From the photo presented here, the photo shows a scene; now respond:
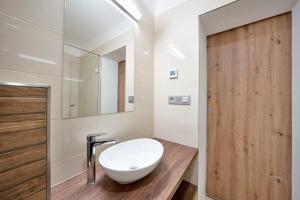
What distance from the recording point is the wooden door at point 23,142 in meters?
0.37

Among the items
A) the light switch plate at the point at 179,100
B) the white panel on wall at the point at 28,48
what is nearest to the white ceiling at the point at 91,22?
the white panel on wall at the point at 28,48

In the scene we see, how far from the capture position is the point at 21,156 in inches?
15.6

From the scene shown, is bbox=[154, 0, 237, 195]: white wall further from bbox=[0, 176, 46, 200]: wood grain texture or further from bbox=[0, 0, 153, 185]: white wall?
bbox=[0, 176, 46, 200]: wood grain texture

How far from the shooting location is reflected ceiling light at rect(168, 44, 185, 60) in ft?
4.30

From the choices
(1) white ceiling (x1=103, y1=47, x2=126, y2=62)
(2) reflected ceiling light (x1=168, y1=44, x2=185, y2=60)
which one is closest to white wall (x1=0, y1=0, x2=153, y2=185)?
(1) white ceiling (x1=103, y1=47, x2=126, y2=62)

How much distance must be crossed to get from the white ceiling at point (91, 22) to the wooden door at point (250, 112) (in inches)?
41.8

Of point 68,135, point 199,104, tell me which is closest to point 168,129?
point 199,104

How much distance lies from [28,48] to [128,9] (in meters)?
0.90

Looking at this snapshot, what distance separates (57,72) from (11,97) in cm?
36

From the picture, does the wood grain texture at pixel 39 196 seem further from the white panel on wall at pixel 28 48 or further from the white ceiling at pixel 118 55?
the white ceiling at pixel 118 55

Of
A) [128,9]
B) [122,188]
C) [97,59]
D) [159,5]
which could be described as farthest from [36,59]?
[159,5]

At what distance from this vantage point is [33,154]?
16.5 inches

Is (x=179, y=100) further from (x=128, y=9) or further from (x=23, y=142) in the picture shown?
(x=23, y=142)

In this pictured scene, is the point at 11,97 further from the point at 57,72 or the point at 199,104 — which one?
the point at 199,104
